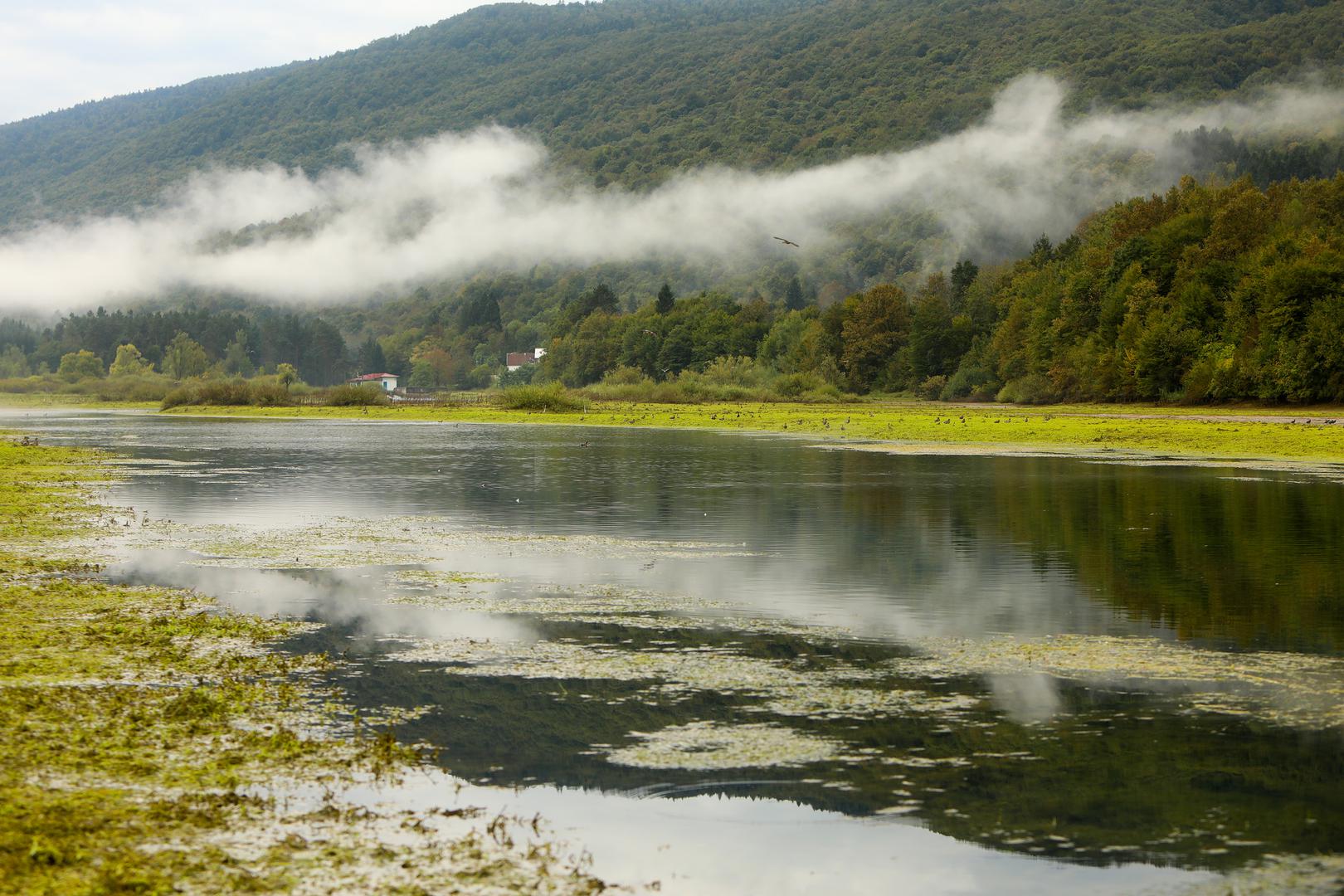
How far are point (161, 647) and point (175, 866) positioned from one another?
305 inches

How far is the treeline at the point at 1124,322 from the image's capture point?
83500mm

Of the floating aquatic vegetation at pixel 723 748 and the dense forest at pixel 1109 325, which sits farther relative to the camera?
the dense forest at pixel 1109 325

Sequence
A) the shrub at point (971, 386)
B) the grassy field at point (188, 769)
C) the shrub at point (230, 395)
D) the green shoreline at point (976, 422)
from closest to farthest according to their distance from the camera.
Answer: the grassy field at point (188, 769) → the green shoreline at point (976, 422) → the shrub at point (971, 386) → the shrub at point (230, 395)

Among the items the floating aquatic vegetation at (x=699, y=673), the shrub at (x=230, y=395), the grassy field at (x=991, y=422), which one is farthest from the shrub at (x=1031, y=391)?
the floating aquatic vegetation at (x=699, y=673)

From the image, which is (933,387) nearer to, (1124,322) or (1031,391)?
(1031,391)

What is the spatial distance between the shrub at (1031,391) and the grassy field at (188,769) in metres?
103

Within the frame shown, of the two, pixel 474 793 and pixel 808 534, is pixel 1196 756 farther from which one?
pixel 808 534

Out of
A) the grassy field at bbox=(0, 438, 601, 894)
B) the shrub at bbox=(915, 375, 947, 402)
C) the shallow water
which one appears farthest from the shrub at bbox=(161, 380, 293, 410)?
the grassy field at bbox=(0, 438, 601, 894)

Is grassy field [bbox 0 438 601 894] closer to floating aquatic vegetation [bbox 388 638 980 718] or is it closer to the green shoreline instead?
floating aquatic vegetation [bbox 388 638 980 718]

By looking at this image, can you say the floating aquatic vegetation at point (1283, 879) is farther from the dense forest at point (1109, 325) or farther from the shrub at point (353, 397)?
the shrub at point (353, 397)

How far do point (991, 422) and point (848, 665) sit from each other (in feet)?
241

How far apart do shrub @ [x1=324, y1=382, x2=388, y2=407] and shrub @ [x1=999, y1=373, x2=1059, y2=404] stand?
209 ft

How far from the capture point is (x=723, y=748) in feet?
39.5

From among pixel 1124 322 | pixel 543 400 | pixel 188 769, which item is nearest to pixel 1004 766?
pixel 188 769
